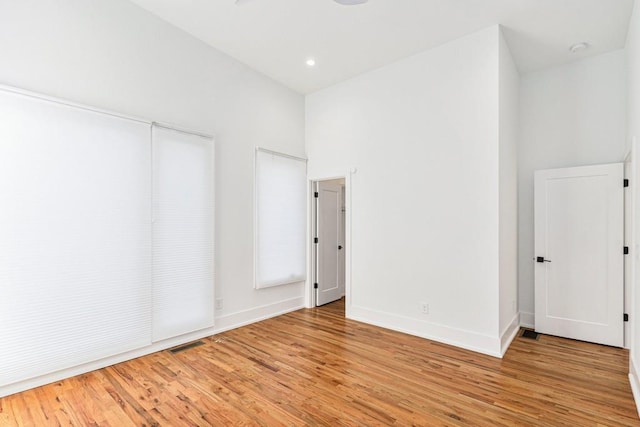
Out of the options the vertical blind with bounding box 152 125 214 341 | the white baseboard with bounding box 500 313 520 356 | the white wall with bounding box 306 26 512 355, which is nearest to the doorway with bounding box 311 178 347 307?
the white wall with bounding box 306 26 512 355

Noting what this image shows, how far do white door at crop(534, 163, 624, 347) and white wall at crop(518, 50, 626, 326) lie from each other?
0.77 ft

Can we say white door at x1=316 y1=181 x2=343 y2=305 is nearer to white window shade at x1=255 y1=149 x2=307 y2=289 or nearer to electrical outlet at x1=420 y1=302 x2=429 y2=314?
white window shade at x1=255 y1=149 x2=307 y2=289

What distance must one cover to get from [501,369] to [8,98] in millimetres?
5052

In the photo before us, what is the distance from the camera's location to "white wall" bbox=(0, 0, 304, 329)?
2828 millimetres

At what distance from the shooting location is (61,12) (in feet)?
9.61

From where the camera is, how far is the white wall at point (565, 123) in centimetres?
399

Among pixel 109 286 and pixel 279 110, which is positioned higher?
pixel 279 110

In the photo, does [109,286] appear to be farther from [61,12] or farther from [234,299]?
[61,12]

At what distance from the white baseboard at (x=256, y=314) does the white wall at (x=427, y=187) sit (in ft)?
3.21

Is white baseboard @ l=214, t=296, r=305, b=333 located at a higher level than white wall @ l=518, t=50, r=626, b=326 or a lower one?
lower

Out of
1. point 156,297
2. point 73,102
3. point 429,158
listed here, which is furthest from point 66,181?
point 429,158

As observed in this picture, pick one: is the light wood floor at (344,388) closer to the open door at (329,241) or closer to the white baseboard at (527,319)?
the white baseboard at (527,319)

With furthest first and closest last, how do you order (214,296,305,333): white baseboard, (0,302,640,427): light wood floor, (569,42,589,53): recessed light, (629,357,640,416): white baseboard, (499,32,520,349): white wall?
(214,296,305,333): white baseboard, (569,42,589,53): recessed light, (499,32,520,349): white wall, (629,357,640,416): white baseboard, (0,302,640,427): light wood floor

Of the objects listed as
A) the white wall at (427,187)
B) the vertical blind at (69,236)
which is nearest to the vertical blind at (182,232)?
the vertical blind at (69,236)
